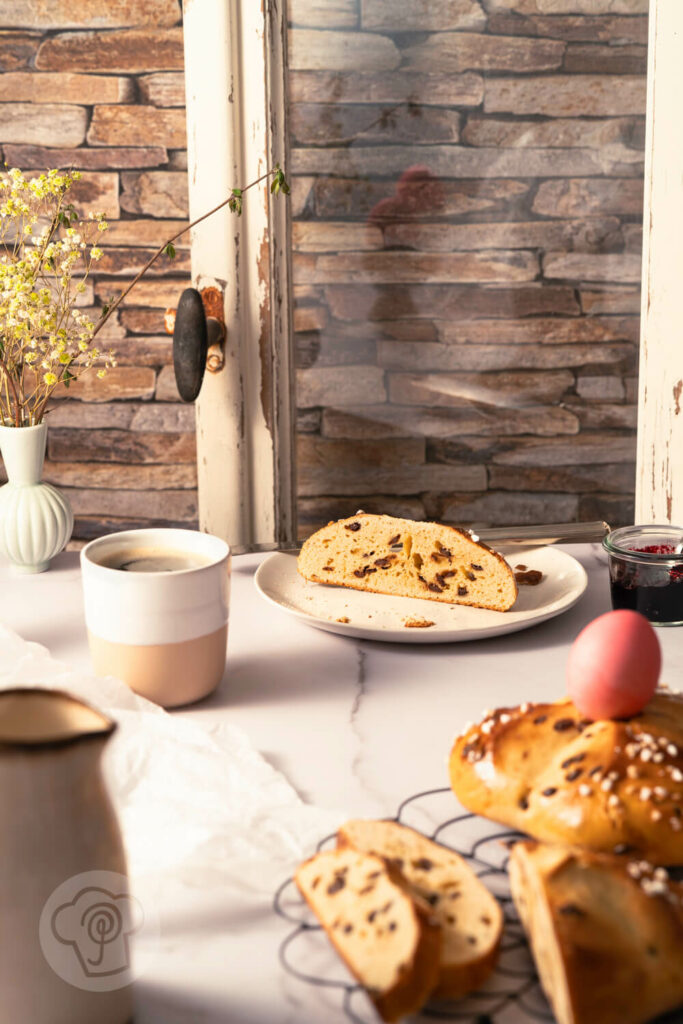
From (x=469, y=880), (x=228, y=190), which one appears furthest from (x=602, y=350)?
(x=469, y=880)

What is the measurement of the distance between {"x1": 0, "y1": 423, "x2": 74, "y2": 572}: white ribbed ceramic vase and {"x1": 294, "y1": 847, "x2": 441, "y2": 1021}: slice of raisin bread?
78 cm

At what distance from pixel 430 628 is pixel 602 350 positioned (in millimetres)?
937

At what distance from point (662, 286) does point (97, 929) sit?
152 centimetres

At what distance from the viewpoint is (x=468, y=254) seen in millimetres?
1750

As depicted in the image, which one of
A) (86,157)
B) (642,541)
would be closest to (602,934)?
(642,541)

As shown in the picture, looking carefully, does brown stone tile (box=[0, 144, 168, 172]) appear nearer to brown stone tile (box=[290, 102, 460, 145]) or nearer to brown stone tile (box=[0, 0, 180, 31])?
brown stone tile (box=[0, 0, 180, 31])

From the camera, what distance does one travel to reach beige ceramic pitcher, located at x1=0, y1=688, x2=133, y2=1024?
1.62ft

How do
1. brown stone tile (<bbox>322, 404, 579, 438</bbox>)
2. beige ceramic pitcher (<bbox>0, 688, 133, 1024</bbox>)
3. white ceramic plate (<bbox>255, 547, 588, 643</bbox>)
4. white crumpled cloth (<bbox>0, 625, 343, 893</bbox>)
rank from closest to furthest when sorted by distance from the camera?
beige ceramic pitcher (<bbox>0, 688, 133, 1024</bbox>) < white crumpled cloth (<bbox>0, 625, 343, 893</bbox>) < white ceramic plate (<bbox>255, 547, 588, 643</bbox>) < brown stone tile (<bbox>322, 404, 579, 438</bbox>)

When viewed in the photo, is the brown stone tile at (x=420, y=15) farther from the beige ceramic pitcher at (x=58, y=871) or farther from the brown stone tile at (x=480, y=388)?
the beige ceramic pitcher at (x=58, y=871)

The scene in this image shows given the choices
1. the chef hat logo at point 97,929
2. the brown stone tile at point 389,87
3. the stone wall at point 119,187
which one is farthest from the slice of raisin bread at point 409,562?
the stone wall at point 119,187

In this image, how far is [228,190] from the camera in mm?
1699

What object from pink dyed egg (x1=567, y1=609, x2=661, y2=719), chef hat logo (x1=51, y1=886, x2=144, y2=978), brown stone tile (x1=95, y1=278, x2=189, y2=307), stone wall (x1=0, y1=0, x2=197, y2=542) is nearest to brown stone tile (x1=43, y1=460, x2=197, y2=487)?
stone wall (x1=0, y1=0, x2=197, y2=542)

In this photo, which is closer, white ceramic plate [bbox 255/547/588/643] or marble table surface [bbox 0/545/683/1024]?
marble table surface [bbox 0/545/683/1024]

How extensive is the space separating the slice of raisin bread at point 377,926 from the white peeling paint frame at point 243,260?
3.53ft
